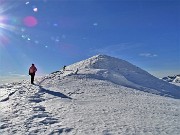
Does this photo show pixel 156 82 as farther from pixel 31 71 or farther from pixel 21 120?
pixel 21 120

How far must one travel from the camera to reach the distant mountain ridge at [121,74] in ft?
140

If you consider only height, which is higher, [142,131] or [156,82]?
[156,82]

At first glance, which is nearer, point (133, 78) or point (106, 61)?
point (133, 78)

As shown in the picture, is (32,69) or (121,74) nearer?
(32,69)

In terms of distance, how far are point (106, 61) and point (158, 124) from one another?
4513cm

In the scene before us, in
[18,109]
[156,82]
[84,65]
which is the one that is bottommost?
[18,109]

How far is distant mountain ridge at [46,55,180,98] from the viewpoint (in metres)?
42.7

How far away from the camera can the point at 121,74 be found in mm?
51625

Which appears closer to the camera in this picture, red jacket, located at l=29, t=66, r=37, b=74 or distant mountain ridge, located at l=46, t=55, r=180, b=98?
red jacket, located at l=29, t=66, r=37, b=74

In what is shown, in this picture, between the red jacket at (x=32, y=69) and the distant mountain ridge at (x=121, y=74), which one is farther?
the distant mountain ridge at (x=121, y=74)

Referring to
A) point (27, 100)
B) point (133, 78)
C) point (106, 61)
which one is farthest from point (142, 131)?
point (106, 61)

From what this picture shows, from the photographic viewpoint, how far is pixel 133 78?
50.8m

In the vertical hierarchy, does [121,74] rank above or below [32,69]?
above

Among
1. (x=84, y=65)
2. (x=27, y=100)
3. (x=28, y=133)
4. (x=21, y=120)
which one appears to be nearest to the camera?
(x=28, y=133)
